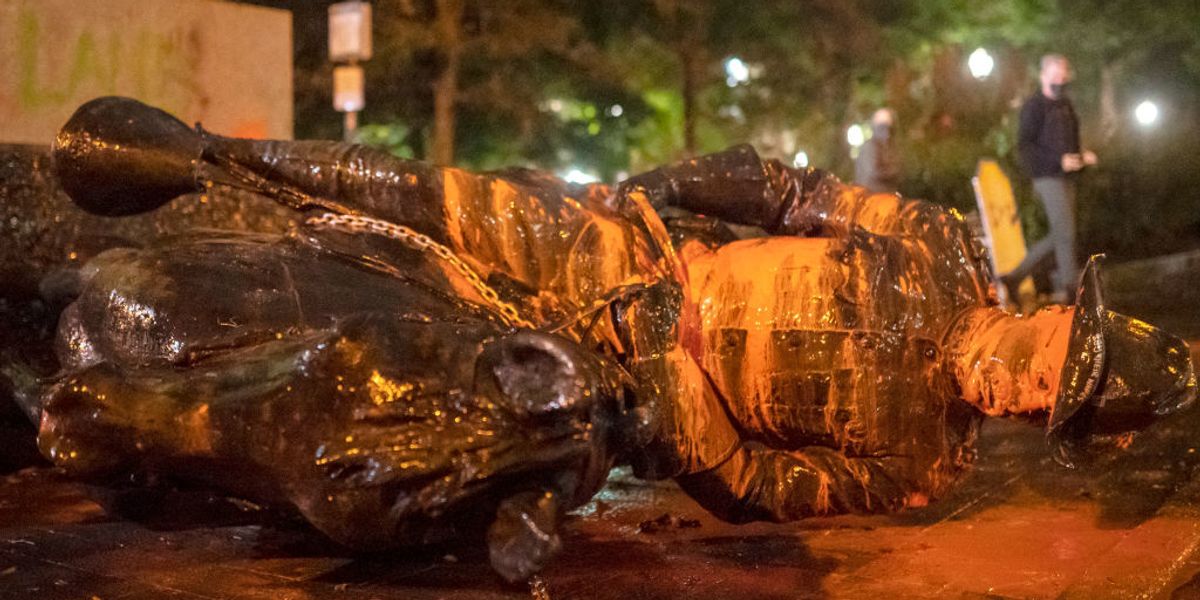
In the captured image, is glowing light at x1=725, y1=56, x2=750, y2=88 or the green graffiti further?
glowing light at x1=725, y1=56, x2=750, y2=88

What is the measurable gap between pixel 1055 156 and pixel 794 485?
6.69 m

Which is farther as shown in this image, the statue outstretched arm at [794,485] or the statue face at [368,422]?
the statue outstretched arm at [794,485]

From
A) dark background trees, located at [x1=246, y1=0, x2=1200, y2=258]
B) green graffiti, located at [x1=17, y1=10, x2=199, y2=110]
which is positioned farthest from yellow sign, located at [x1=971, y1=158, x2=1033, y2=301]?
green graffiti, located at [x1=17, y1=10, x2=199, y2=110]

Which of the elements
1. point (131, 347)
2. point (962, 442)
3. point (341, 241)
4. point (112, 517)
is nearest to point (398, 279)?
point (341, 241)

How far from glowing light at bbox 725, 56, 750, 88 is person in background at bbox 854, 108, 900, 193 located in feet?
59.2

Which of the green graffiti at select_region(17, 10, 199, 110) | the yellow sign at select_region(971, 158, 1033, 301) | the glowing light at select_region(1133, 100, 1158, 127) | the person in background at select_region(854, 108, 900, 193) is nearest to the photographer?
the green graffiti at select_region(17, 10, 199, 110)

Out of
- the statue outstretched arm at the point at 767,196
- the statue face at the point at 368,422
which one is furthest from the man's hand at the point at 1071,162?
the statue face at the point at 368,422

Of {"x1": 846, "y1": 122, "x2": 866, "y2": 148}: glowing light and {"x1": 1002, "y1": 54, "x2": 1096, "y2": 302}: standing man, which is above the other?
{"x1": 846, "y1": 122, "x2": 866, "y2": 148}: glowing light

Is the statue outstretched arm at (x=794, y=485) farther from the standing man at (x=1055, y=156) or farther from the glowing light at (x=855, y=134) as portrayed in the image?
the glowing light at (x=855, y=134)

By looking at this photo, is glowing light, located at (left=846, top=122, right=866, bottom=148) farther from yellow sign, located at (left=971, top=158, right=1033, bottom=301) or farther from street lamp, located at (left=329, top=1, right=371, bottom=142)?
yellow sign, located at (left=971, top=158, right=1033, bottom=301)

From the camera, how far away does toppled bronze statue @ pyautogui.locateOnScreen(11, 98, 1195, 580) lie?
10.1 ft

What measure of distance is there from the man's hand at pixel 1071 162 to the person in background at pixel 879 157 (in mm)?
2713

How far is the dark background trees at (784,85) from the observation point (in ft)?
53.2

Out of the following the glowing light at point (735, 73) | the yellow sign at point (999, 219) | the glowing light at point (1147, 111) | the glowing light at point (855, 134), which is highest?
the glowing light at point (735, 73)
